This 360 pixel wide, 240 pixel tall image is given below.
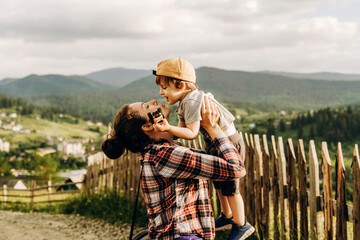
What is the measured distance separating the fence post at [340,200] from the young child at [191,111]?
3.81 ft

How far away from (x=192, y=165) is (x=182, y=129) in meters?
0.41

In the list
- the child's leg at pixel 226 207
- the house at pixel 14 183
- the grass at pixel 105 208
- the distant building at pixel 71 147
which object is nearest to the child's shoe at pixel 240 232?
the child's leg at pixel 226 207

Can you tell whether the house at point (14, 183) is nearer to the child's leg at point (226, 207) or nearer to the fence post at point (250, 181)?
the fence post at point (250, 181)

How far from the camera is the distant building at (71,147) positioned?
14775cm

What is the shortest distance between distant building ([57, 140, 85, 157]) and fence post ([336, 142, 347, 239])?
485 feet

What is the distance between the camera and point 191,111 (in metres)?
2.42

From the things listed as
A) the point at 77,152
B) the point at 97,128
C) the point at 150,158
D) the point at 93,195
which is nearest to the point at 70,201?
the point at 93,195

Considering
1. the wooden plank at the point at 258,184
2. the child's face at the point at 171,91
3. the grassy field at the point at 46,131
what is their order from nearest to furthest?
the child's face at the point at 171,91 < the wooden plank at the point at 258,184 < the grassy field at the point at 46,131

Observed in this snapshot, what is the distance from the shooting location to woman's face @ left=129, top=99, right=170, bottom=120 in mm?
2105

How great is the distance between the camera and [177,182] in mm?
1997

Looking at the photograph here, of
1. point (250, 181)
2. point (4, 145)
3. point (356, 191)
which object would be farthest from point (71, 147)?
point (356, 191)

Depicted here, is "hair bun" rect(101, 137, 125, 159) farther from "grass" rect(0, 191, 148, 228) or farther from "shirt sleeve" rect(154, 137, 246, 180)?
"grass" rect(0, 191, 148, 228)

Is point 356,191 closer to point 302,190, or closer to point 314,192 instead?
point 314,192

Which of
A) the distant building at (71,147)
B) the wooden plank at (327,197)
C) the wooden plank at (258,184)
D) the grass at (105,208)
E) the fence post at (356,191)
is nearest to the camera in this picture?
the fence post at (356,191)
